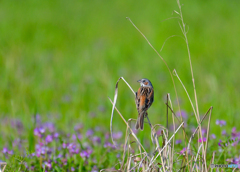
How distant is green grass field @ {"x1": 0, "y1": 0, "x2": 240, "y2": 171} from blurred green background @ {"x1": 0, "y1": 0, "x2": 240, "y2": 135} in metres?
0.02

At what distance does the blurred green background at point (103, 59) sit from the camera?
606 cm

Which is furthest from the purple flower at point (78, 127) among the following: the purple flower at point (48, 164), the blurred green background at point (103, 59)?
the purple flower at point (48, 164)

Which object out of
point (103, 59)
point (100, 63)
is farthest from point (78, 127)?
point (103, 59)

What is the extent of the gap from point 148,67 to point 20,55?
3.30 m

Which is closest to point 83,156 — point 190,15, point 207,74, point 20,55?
point 207,74

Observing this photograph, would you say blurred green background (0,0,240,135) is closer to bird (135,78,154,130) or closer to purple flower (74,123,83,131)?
purple flower (74,123,83,131)

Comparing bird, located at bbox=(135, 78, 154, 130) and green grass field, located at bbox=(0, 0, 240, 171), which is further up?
green grass field, located at bbox=(0, 0, 240, 171)

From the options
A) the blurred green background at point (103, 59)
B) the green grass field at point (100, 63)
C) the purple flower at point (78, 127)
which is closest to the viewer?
the purple flower at point (78, 127)

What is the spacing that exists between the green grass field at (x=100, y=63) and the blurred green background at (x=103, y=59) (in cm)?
2

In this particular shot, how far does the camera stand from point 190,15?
12.5 meters

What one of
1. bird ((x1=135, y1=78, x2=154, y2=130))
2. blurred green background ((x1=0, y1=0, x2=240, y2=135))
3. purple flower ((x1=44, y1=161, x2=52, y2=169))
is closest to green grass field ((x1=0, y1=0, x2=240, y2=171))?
blurred green background ((x1=0, y1=0, x2=240, y2=135))

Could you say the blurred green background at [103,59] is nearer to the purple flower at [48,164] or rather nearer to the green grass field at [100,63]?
the green grass field at [100,63]

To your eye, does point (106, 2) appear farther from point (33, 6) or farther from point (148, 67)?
point (148, 67)

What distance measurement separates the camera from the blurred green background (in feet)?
19.9
